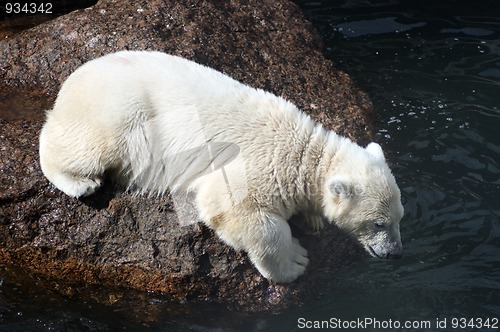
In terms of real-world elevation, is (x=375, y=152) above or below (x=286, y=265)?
above

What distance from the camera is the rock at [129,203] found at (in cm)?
531

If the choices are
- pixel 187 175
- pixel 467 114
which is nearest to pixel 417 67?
pixel 467 114

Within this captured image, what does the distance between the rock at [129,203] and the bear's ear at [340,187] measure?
0.72 meters

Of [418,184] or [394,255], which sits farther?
[418,184]

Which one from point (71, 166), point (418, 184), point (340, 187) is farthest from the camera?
point (418, 184)

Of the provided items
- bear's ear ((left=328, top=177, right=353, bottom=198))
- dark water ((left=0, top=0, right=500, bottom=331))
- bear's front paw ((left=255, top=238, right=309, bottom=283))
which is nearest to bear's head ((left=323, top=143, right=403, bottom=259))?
bear's ear ((left=328, top=177, right=353, bottom=198))

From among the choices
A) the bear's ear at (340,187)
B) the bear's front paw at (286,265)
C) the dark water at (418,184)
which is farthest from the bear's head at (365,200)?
the dark water at (418,184)

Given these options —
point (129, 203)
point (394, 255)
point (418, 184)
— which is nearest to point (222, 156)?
point (129, 203)

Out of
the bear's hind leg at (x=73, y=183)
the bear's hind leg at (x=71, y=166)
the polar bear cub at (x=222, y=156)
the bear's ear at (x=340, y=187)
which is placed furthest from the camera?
Result: the bear's hind leg at (x=73, y=183)

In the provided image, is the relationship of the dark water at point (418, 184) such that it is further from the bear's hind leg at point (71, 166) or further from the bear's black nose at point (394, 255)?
the bear's hind leg at point (71, 166)

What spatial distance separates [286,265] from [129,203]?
129 centimetres

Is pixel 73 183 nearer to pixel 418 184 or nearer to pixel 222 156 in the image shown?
pixel 222 156

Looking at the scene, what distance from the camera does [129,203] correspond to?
5410mm

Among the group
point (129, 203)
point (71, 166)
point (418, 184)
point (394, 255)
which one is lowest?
point (418, 184)
